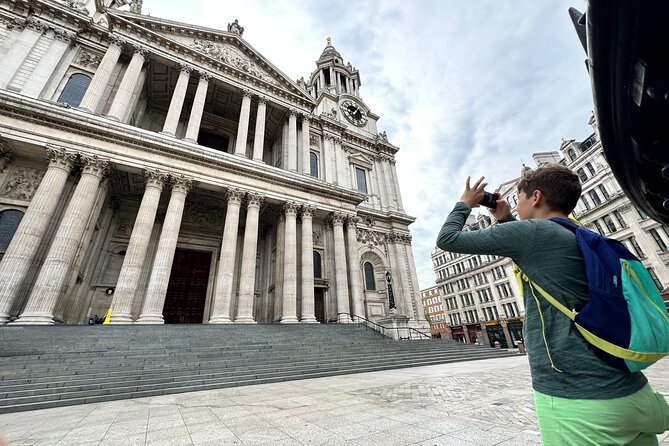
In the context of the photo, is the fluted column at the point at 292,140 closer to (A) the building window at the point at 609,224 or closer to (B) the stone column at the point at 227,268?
(B) the stone column at the point at 227,268

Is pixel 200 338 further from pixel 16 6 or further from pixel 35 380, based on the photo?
pixel 16 6

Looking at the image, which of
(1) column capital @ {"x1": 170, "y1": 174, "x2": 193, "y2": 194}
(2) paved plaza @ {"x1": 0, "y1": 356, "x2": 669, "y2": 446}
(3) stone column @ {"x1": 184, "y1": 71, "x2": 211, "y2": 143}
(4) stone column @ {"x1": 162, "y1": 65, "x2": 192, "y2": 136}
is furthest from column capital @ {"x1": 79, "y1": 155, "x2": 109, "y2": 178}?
(2) paved plaza @ {"x1": 0, "y1": 356, "x2": 669, "y2": 446}

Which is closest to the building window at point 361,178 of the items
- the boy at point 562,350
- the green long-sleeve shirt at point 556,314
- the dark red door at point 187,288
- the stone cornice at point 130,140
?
the stone cornice at point 130,140

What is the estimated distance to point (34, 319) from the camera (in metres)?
11.0

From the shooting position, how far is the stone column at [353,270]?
19.2m

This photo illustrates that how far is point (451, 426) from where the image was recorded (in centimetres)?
373

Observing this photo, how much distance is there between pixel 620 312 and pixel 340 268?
18518 millimetres

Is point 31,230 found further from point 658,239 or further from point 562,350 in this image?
point 658,239

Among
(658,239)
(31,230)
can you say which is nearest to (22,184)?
(31,230)

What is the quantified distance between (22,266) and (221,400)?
1196 cm

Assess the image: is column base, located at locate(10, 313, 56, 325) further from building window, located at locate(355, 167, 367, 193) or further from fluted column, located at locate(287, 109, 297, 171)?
building window, located at locate(355, 167, 367, 193)

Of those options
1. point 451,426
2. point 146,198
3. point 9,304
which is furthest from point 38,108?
point 451,426

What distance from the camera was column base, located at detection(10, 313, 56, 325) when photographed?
10.7m

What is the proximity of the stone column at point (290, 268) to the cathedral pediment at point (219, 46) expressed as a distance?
1169 cm
